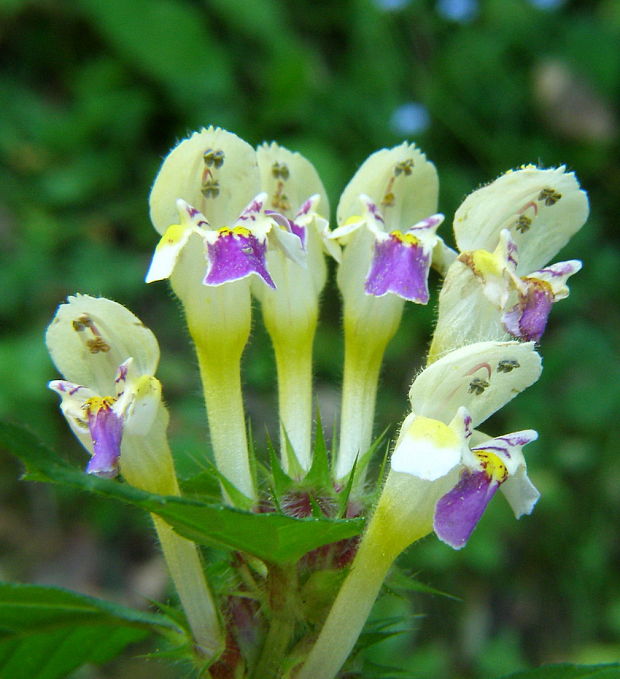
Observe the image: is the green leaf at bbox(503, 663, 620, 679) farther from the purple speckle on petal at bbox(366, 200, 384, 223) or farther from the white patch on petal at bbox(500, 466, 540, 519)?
the purple speckle on petal at bbox(366, 200, 384, 223)

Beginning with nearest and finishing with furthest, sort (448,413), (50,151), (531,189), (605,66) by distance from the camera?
(448,413) < (531,189) < (50,151) < (605,66)

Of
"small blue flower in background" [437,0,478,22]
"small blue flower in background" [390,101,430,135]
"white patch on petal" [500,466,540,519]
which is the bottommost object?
"white patch on petal" [500,466,540,519]

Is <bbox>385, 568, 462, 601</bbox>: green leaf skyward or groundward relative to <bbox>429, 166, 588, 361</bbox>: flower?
groundward

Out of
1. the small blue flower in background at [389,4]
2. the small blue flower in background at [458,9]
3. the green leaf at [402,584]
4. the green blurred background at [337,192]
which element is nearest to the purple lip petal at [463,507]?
the green leaf at [402,584]

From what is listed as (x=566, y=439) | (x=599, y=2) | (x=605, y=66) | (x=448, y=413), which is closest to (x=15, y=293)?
(x=566, y=439)

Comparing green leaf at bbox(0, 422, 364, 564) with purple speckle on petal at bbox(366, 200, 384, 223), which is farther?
purple speckle on petal at bbox(366, 200, 384, 223)

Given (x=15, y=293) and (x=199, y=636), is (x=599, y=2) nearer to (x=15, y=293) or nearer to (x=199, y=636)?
(x=15, y=293)

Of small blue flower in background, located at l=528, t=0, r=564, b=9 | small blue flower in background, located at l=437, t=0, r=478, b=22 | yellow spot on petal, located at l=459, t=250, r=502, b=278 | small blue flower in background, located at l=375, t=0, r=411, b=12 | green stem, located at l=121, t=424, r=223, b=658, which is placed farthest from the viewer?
small blue flower in background, located at l=528, t=0, r=564, b=9

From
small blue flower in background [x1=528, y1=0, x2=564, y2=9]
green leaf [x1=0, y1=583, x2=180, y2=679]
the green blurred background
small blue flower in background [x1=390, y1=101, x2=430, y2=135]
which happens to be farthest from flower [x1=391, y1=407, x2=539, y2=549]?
small blue flower in background [x1=528, y1=0, x2=564, y2=9]
